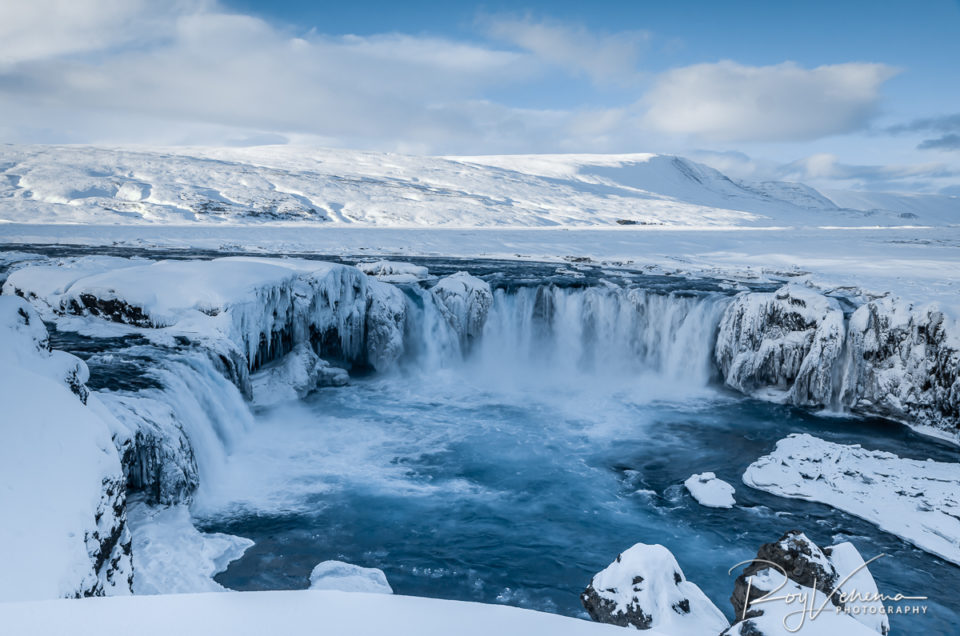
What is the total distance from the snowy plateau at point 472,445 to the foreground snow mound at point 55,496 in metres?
0.02

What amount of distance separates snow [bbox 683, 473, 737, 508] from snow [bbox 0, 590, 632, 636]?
324 inches

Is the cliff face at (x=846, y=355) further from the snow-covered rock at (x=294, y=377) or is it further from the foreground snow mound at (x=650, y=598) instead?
the foreground snow mound at (x=650, y=598)

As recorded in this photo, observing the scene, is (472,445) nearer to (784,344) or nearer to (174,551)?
(174,551)

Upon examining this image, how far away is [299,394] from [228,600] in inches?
485

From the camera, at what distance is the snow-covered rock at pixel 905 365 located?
12094 mm

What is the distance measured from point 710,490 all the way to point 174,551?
26.2 feet

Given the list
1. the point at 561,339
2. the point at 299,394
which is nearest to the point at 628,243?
the point at 561,339

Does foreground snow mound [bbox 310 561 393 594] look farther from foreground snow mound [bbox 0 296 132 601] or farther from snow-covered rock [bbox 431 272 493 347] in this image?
snow-covered rock [bbox 431 272 493 347]

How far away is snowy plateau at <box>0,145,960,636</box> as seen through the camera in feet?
12.4

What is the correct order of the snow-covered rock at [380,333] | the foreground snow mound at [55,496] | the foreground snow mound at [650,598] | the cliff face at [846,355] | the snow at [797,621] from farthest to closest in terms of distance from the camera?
the snow-covered rock at [380,333] < the cliff face at [846,355] < the foreground snow mound at [650,598] < the foreground snow mound at [55,496] < the snow at [797,621]

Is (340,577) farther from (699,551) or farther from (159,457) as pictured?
(699,551)

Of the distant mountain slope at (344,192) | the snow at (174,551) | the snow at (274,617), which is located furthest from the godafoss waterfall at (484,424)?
the distant mountain slope at (344,192)

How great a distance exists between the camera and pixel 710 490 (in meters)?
9.66

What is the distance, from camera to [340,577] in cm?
677
